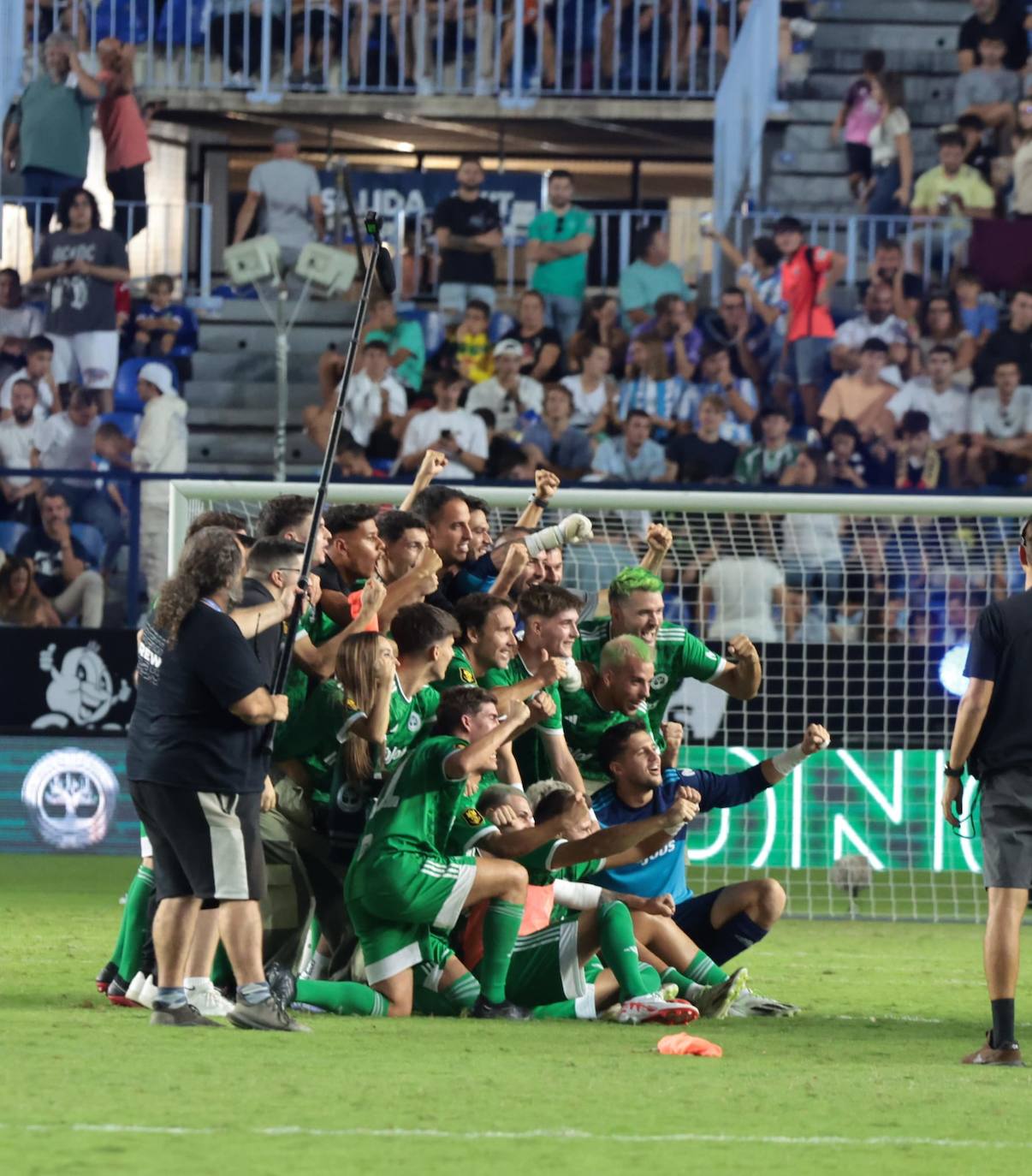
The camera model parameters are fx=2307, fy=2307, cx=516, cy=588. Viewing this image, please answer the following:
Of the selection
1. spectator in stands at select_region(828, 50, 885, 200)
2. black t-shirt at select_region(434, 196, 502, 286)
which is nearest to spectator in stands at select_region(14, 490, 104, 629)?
black t-shirt at select_region(434, 196, 502, 286)

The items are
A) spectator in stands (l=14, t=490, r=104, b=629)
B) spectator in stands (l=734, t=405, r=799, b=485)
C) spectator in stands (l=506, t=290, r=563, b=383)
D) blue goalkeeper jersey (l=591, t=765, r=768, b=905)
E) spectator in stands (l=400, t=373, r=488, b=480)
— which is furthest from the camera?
spectator in stands (l=506, t=290, r=563, b=383)

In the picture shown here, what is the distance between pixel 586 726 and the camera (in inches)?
364

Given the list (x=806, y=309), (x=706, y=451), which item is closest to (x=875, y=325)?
(x=806, y=309)

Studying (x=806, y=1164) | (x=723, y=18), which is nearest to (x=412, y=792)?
(x=806, y=1164)

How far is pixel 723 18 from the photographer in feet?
74.6

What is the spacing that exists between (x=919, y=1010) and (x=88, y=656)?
6.75m

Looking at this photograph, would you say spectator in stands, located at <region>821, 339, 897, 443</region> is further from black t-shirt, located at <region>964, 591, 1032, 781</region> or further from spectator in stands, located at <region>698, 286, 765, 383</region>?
black t-shirt, located at <region>964, 591, 1032, 781</region>

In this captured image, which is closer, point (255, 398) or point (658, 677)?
point (658, 677)

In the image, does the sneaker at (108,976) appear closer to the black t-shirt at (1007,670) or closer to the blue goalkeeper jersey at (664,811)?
the blue goalkeeper jersey at (664,811)

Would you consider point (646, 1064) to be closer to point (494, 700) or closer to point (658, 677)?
point (494, 700)

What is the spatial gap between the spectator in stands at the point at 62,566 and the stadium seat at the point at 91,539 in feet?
0.11

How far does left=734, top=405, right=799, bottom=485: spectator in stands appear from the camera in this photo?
16953 millimetres

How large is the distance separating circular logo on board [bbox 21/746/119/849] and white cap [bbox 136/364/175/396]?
4987 mm

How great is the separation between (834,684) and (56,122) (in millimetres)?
9921
